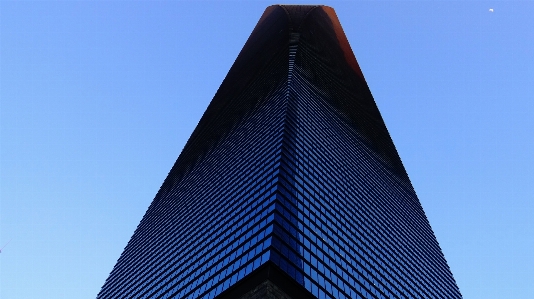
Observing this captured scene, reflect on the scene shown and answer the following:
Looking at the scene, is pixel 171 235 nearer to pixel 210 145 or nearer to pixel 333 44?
pixel 210 145

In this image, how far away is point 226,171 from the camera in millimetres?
77438

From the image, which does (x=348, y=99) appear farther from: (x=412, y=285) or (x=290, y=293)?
(x=290, y=293)

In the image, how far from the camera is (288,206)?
50438mm

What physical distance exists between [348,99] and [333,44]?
38515mm

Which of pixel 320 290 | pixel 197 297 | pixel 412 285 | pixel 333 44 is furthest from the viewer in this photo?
pixel 333 44

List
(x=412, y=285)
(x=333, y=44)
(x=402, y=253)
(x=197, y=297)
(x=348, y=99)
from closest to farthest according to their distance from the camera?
(x=197, y=297) < (x=412, y=285) < (x=402, y=253) < (x=348, y=99) < (x=333, y=44)

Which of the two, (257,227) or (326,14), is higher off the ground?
(326,14)

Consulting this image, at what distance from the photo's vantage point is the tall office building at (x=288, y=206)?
45.8m

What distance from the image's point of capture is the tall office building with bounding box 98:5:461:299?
4584 centimetres

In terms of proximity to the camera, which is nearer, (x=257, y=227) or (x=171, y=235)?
(x=257, y=227)

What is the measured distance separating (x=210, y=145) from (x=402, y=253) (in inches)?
1686

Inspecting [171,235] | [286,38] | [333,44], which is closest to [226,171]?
[171,235]

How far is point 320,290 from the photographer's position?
42094 mm

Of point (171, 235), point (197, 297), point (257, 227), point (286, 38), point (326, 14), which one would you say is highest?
point (326, 14)
